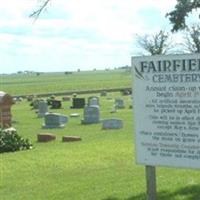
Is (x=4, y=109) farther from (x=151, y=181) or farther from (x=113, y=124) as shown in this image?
(x=151, y=181)

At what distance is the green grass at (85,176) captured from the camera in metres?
9.58

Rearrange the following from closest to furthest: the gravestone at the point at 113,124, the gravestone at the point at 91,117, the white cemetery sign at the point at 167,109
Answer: the white cemetery sign at the point at 167,109 → the gravestone at the point at 113,124 → the gravestone at the point at 91,117

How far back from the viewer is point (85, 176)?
12031mm

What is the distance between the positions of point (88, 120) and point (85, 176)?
19.0 m

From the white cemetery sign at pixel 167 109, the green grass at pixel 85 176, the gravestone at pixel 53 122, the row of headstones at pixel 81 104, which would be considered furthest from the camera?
the row of headstones at pixel 81 104

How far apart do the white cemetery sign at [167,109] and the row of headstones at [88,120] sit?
1955 centimetres

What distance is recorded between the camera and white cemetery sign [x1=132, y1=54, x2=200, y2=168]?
6668 mm

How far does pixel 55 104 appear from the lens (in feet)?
157

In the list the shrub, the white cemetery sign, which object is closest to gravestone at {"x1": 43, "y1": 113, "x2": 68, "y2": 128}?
the shrub

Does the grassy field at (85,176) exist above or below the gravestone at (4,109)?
below

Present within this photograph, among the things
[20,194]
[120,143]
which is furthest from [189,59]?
[120,143]

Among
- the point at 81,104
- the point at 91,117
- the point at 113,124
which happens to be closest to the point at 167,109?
the point at 113,124

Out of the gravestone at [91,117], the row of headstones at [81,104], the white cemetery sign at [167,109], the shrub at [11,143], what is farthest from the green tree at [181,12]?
the row of headstones at [81,104]

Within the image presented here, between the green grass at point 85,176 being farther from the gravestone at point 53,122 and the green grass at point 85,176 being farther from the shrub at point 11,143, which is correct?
the gravestone at point 53,122
